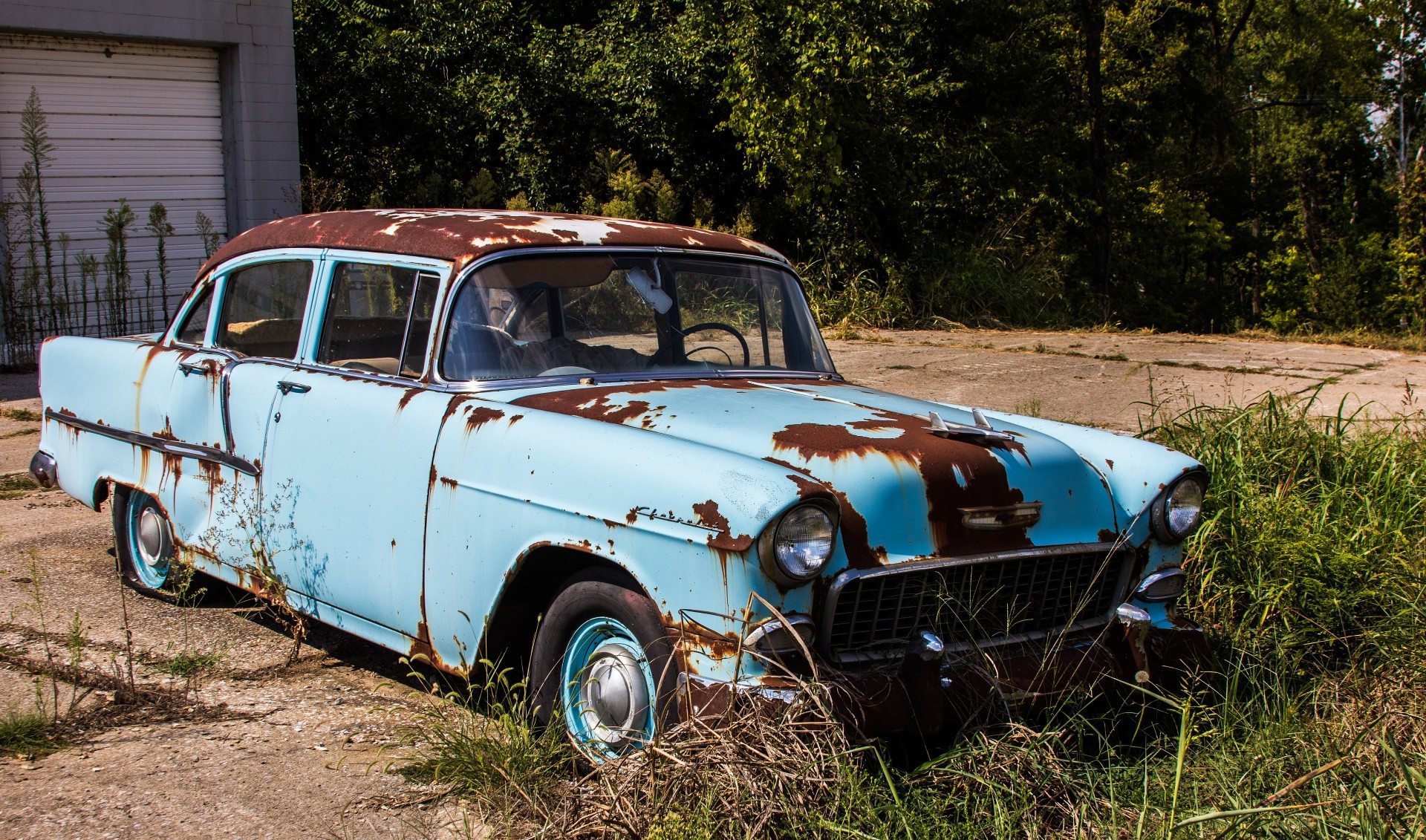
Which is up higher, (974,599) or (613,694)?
(974,599)

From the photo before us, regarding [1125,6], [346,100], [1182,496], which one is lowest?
[1182,496]

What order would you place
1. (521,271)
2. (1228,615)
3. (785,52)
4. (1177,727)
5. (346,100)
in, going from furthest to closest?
1. (346,100)
2. (785,52)
3. (1228,615)
4. (521,271)
5. (1177,727)

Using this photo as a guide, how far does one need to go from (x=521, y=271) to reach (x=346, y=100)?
14149mm

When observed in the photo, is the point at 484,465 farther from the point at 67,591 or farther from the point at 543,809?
the point at 67,591

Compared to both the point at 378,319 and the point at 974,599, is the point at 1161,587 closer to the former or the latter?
the point at 974,599

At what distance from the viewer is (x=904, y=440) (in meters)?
3.48

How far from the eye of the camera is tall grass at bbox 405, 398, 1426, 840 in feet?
9.28

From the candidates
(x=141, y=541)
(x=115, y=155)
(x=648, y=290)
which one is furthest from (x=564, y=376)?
(x=115, y=155)

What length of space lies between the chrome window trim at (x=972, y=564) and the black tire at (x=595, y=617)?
38cm

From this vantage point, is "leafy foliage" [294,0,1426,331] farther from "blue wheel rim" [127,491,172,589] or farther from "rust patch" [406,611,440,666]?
"rust patch" [406,611,440,666]

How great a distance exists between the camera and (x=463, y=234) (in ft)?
13.9

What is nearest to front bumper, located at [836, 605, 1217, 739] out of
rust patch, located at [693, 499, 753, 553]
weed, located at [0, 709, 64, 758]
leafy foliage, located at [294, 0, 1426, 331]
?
rust patch, located at [693, 499, 753, 553]

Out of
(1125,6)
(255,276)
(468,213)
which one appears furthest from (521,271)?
(1125,6)

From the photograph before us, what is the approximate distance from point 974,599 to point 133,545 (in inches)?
139
